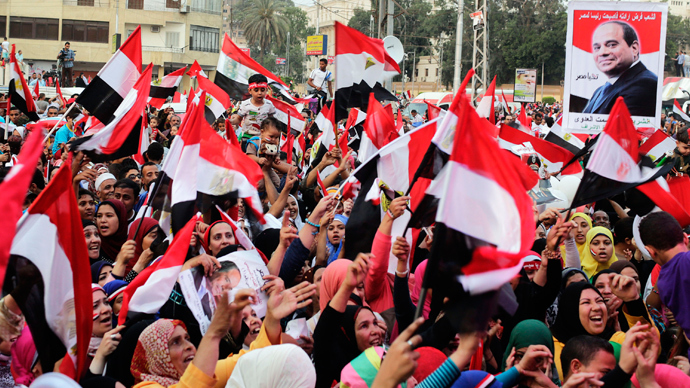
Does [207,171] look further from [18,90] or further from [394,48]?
[394,48]

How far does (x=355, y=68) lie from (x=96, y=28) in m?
49.0

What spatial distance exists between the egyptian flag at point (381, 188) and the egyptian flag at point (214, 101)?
4.74 m

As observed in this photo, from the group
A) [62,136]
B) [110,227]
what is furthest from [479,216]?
[62,136]

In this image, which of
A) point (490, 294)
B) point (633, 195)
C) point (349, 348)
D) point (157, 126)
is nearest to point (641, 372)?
point (490, 294)

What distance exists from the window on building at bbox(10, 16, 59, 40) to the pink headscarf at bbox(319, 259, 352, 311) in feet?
176

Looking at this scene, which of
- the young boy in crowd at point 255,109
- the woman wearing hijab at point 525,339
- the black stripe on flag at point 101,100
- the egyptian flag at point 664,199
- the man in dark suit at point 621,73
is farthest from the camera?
the young boy in crowd at point 255,109

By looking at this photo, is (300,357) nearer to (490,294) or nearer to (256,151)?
(490,294)

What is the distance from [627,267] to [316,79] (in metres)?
11.2

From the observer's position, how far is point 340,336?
12.4 ft

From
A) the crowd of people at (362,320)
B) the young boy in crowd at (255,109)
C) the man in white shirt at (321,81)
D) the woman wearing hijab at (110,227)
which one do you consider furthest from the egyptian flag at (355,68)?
the man in white shirt at (321,81)

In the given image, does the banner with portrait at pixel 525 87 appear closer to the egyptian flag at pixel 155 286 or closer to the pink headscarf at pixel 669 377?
the egyptian flag at pixel 155 286

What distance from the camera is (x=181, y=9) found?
5366 centimetres

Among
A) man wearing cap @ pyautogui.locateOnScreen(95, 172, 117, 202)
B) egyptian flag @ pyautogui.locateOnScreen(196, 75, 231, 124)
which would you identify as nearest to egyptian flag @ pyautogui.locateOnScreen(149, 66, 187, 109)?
egyptian flag @ pyautogui.locateOnScreen(196, 75, 231, 124)

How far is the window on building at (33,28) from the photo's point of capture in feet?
169
